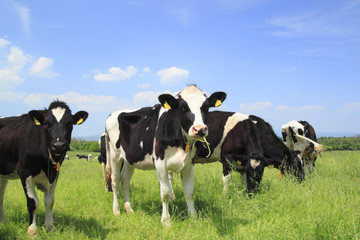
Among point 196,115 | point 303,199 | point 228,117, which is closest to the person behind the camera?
point 196,115

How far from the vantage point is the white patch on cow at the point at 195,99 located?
16.2 ft

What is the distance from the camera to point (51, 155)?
5.14m

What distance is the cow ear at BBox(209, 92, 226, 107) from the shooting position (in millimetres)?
5699

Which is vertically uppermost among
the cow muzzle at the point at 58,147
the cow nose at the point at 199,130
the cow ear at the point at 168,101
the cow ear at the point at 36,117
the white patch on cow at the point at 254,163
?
the cow ear at the point at 168,101

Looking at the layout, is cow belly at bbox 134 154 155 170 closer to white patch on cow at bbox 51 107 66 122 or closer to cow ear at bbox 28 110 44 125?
white patch on cow at bbox 51 107 66 122

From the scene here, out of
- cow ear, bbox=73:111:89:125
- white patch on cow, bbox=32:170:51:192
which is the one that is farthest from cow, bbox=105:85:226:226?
white patch on cow, bbox=32:170:51:192

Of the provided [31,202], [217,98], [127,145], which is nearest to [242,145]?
[217,98]

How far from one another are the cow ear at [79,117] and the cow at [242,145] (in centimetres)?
351

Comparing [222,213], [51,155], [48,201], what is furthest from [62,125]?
[222,213]

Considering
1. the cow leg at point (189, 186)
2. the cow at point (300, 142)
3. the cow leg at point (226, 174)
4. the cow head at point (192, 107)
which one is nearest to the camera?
the cow head at point (192, 107)

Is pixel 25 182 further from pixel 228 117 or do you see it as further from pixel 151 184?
pixel 228 117

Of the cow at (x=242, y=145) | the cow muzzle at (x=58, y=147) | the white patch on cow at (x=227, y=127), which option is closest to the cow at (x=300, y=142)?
the cow at (x=242, y=145)

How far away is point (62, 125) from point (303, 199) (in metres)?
5.02

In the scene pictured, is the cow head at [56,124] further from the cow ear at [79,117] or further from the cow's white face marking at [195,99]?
the cow's white face marking at [195,99]
